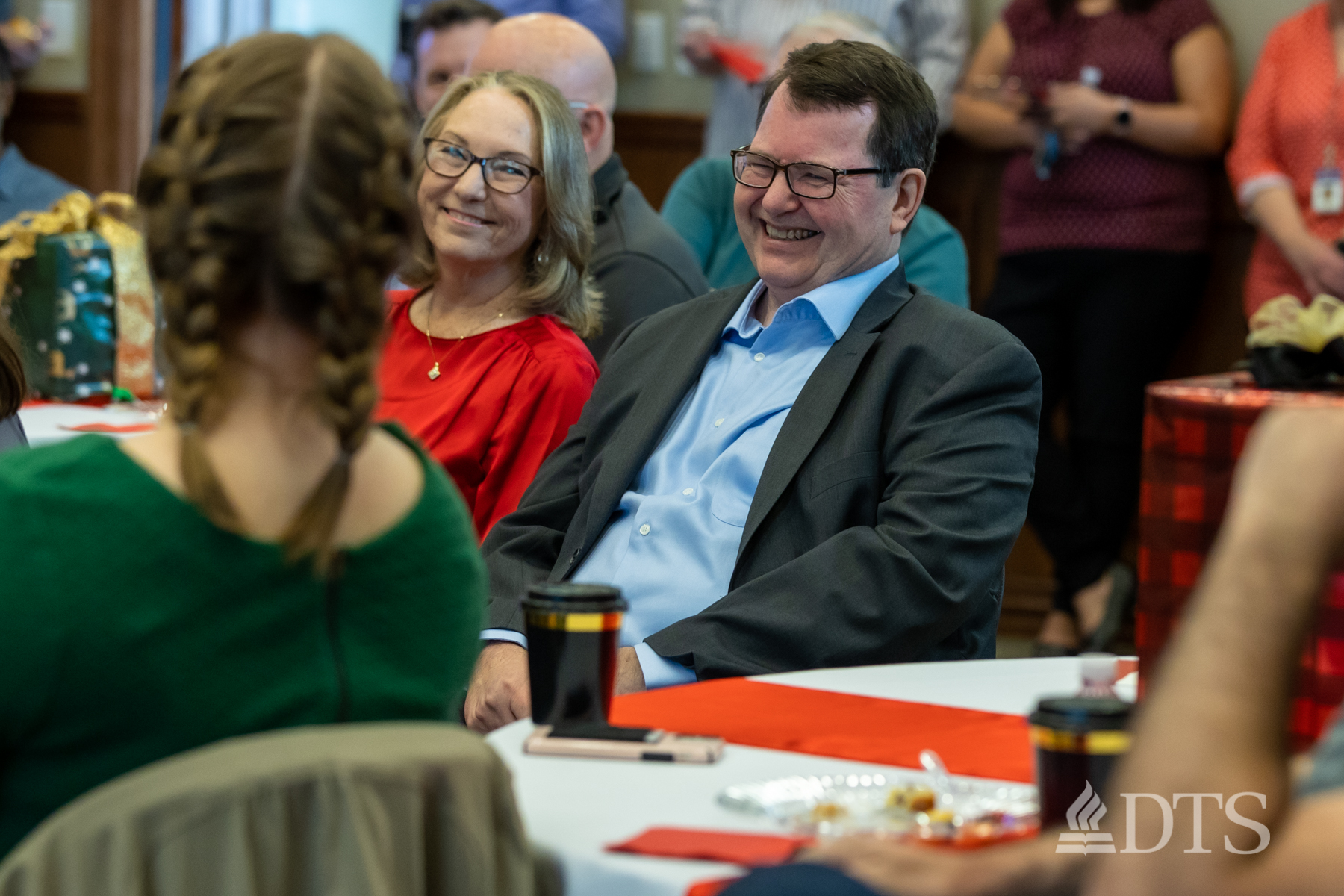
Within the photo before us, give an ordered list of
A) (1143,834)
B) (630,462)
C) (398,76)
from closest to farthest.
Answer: (1143,834)
(630,462)
(398,76)

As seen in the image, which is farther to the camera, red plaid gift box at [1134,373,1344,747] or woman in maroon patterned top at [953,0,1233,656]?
woman in maroon patterned top at [953,0,1233,656]

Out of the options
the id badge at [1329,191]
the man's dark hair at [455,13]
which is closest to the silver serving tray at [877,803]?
the id badge at [1329,191]

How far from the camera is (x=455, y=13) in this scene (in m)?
4.00

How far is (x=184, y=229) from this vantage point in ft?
2.93

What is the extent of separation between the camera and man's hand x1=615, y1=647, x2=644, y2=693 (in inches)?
66.8

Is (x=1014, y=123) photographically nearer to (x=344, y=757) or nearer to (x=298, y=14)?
(x=298, y=14)

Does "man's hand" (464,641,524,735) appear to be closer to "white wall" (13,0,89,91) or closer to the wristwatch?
the wristwatch

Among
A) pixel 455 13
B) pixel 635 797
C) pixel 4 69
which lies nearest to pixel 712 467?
pixel 635 797

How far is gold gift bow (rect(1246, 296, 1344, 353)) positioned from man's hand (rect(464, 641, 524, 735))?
771 millimetres

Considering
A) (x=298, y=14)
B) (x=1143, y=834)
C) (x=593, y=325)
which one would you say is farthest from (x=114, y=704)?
(x=298, y=14)

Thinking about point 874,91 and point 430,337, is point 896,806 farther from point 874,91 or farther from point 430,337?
point 430,337

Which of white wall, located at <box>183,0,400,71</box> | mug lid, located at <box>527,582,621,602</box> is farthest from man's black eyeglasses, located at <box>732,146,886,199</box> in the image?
white wall, located at <box>183,0,400,71</box>

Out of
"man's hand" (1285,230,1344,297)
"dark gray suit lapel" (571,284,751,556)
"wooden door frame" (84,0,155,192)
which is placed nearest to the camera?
"dark gray suit lapel" (571,284,751,556)

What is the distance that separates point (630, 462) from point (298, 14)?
410 cm
